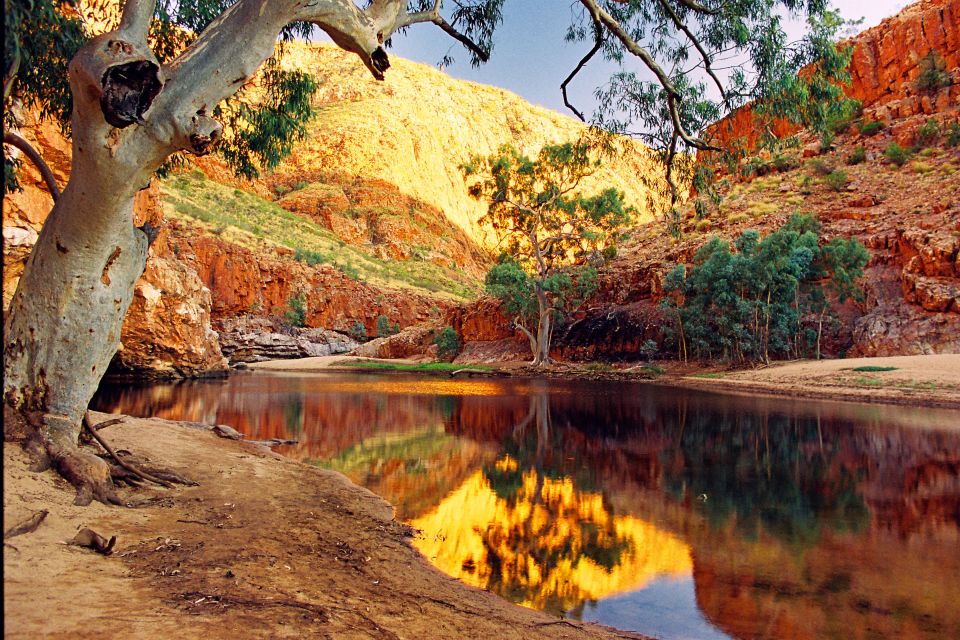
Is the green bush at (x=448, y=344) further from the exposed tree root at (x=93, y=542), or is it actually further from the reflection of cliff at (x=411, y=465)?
the exposed tree root at (x=93, y=542)

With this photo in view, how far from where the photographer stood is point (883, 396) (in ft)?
52.1

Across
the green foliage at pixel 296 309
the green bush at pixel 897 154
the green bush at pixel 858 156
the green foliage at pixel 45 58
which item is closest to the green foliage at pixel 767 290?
the green bush at pixel 897 154

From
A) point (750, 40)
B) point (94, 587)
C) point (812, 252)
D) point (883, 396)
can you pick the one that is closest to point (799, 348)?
point (812, 252)

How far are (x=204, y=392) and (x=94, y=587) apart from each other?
16.1 metres

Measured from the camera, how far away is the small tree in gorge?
29734 mm

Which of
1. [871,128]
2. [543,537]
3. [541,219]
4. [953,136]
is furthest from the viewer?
[871,128]

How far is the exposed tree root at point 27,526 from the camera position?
9.84 feet

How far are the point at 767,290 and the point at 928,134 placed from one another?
842 inches

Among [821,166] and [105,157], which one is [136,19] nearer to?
[105,157]

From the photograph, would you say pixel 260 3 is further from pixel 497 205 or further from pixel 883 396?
pixel 497 205

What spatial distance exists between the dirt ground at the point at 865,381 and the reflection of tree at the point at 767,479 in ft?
20.1

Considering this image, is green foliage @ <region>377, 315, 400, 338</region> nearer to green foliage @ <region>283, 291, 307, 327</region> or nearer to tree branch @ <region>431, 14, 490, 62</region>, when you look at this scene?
green foliage @ <region>283, 291, 307, 327</region>

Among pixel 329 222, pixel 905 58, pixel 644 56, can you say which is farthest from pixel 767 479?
pixel 329 222

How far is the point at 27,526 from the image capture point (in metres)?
3.12
